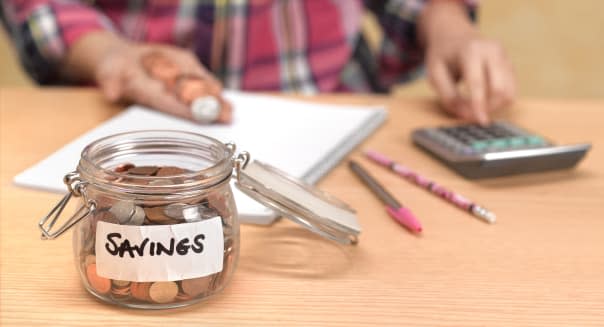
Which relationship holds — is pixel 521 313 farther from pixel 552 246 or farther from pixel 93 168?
pixel 93 168

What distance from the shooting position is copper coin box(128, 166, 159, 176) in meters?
0.38

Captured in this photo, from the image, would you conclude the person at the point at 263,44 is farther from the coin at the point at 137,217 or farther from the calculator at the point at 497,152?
the coin at the point at 137,217

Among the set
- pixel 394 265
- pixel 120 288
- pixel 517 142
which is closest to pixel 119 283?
pixel 120 288

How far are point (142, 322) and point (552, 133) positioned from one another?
53cm

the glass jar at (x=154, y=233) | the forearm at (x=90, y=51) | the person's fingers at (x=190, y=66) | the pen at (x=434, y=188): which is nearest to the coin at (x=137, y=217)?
the glass jar at (x=154, y=233)

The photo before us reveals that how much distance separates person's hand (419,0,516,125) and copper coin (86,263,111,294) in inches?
18.8

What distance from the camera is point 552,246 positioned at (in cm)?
48

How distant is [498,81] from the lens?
31.0 inches

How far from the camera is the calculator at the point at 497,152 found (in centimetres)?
60

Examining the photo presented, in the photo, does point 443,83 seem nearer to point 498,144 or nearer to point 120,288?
point 498,144

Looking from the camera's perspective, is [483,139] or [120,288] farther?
[483,139]

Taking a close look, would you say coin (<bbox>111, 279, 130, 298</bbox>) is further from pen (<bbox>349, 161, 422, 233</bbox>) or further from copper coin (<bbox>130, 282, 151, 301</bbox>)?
pen (<bbox>349, 161, 422, 233</bbox>)

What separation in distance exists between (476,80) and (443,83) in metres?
0.05

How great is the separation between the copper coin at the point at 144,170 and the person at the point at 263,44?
0.37m
